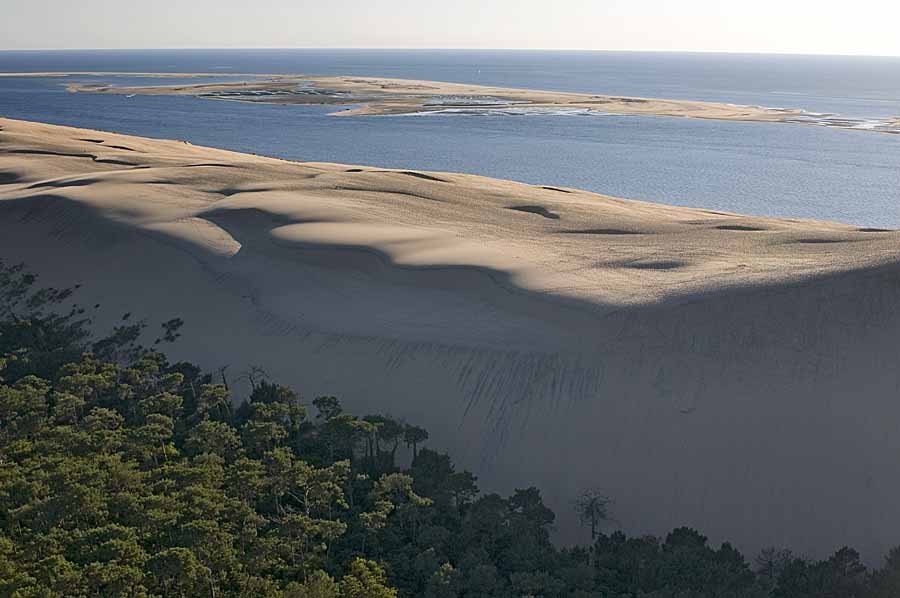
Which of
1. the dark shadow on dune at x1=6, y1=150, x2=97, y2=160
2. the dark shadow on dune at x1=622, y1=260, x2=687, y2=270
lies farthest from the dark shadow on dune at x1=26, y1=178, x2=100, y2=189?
the dark shadow on dune at x1=622, y1=260, x2=687, y2=270

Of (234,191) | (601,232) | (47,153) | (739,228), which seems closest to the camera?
(601,232)

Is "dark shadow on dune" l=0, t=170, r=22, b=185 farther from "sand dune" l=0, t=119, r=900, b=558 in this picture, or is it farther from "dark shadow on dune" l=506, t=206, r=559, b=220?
"dark shadow on dune" l=506, t=206, r=559, b=220

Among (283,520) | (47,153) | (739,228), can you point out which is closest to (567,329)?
(283,520)

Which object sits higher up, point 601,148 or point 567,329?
point 601,148

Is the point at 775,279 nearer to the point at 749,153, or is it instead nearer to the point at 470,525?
the point at 470,525

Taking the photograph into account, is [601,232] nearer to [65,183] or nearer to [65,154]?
[65,183]

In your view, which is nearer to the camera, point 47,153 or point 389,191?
point 389,191

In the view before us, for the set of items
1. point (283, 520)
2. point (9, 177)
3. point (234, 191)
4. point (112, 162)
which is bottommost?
point (283, 520)
